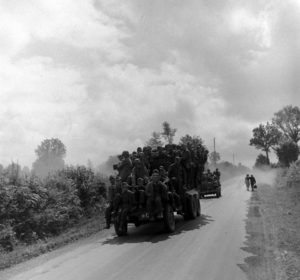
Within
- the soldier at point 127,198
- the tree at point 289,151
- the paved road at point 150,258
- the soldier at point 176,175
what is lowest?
the paved road at point 150,258

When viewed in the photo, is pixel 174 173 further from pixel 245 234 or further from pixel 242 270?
pixel 242 270

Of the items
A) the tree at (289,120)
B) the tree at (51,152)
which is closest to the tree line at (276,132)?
the tree at (289,120)

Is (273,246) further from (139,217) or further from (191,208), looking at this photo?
(191,208)

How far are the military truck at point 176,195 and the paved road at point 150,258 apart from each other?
0.48 meters

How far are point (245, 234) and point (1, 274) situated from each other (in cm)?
683

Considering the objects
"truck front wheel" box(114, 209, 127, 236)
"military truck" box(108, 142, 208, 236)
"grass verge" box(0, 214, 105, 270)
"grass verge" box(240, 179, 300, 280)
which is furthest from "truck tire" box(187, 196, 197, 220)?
"truck front wheel" box(114, 209, 127, 236)

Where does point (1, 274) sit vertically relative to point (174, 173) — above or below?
below

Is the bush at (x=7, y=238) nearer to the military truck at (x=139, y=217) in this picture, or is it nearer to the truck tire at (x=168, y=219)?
the military truck at (x=139, y=217)

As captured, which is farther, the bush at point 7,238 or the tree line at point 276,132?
the tree line at point 276,132

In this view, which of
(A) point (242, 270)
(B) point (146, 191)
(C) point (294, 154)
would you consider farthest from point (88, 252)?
(C) point (294, 154)

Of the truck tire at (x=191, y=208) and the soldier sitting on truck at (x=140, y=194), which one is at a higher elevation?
the soldier sitting on truck at (x=140, y=194)

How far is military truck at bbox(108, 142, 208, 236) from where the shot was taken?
1267cm

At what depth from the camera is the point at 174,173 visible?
1525cm

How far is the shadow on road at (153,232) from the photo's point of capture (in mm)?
11672
